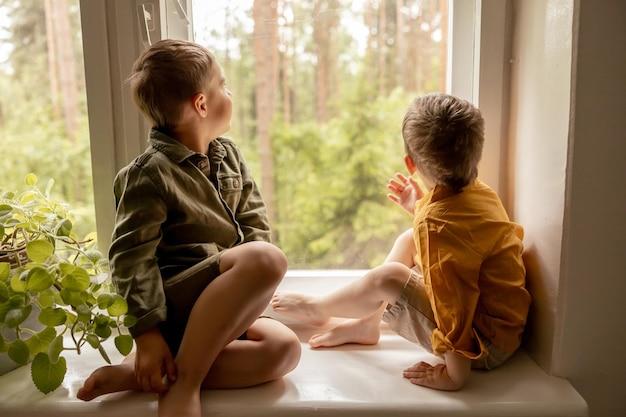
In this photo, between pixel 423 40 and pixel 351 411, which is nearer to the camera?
pixel 351 411

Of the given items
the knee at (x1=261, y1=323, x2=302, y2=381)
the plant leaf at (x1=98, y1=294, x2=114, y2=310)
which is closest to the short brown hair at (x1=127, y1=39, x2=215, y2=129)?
the plant leaf at (x1=98, y1=294, x2=114, y2=310)

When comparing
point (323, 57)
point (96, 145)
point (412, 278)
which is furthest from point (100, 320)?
point (323, 57)

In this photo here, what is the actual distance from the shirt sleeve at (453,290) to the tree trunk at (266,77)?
1.48ft

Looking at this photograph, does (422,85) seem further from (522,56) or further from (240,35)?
(240,35)

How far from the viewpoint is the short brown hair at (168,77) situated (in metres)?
1.02

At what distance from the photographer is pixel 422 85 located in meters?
1.27

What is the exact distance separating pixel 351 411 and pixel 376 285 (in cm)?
26

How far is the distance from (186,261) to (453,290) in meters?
0.48

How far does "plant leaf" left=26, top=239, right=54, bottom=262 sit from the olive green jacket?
10 cm

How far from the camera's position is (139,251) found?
0.98m

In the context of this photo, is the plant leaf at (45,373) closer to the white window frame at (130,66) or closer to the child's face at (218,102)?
the white window frame at (130,66)

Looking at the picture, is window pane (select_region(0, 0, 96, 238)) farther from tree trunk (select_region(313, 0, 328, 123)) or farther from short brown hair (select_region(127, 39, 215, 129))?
tree trunk (select_region(313, 0, 328, 123))

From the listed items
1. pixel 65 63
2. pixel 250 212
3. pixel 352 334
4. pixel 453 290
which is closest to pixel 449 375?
pixel 453 290

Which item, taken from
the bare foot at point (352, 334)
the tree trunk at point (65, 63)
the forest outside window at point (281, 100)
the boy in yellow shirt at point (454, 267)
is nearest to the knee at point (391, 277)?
the boy in yellow shirt at point (454, 267)
